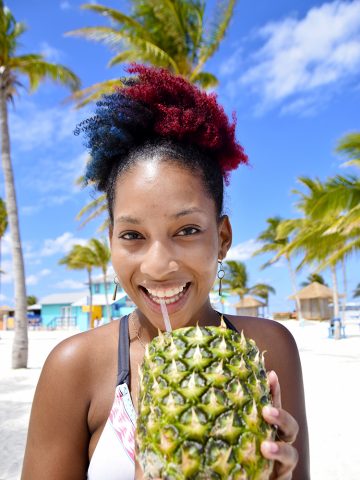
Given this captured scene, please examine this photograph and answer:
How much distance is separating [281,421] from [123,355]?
92 centimetres

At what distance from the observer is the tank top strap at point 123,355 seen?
193 centimetres

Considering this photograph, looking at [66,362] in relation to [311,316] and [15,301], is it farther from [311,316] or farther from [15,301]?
[311,316]

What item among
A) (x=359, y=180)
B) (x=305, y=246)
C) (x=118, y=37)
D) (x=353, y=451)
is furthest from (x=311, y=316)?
(x=353, y=451)

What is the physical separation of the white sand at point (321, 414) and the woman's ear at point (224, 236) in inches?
159

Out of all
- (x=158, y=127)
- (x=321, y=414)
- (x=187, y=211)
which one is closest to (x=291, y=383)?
(x=187, y=211)

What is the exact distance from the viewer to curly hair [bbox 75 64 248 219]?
200 cm

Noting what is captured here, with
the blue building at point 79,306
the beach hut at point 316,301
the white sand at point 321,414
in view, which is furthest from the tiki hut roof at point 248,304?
the white sand at point 321,414

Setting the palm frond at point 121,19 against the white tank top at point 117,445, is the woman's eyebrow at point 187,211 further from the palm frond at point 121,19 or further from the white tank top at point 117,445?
the palm frond at point 121,19

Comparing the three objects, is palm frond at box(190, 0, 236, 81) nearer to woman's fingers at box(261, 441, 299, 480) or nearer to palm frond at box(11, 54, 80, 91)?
palm frond at box(11, 54, 80, 91)

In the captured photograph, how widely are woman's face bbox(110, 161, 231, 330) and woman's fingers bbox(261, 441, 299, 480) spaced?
0.73 m

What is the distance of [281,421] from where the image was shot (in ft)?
4.19

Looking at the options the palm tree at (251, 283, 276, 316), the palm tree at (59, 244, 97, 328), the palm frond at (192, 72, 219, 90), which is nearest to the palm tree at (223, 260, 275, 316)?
the palm tree at (251, 283, 276, 316)

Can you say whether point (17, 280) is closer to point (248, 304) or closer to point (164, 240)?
point (164, 240)

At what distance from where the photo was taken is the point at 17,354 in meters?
13.5
